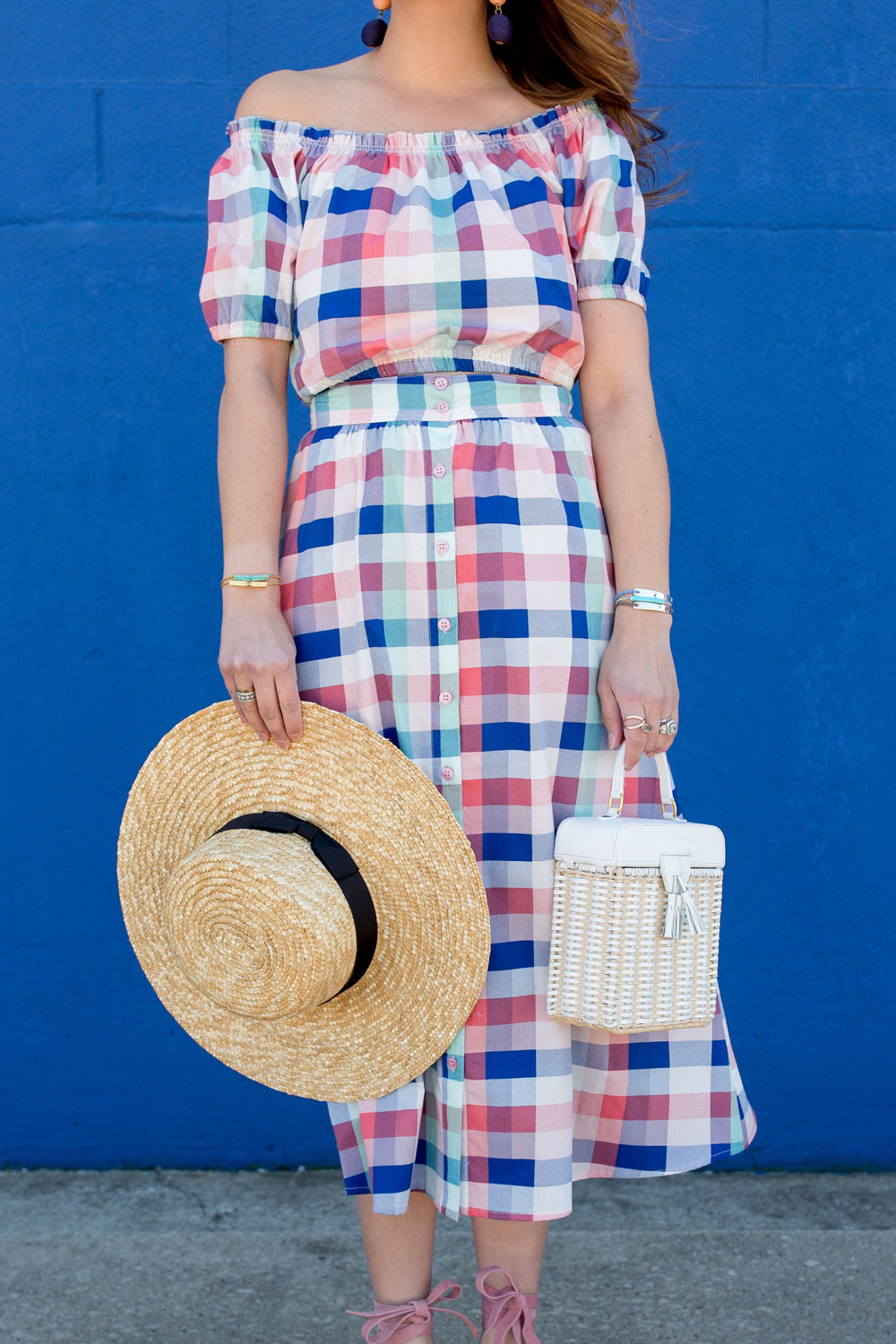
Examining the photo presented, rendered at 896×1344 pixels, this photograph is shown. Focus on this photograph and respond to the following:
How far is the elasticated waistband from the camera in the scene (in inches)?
63.3

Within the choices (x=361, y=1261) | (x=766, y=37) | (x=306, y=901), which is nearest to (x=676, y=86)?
(x=766, y=37)

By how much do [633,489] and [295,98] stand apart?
2.28ft

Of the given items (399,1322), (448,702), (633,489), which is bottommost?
(399,1322)

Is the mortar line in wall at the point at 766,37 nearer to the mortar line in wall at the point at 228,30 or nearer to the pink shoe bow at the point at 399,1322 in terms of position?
the mortar line in wall at the point at 228,30

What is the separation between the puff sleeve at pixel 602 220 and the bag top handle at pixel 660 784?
62 centimetres

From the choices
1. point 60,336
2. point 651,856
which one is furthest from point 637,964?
point 60,336

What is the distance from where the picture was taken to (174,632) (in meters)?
2.64

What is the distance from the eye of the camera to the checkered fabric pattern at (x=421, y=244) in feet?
5.20

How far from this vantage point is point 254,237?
1.64 m

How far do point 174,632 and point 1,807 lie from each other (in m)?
0.51

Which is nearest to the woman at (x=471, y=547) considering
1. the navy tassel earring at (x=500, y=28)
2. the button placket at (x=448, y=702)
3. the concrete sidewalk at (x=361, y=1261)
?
the button placket at (x=448, y=702)

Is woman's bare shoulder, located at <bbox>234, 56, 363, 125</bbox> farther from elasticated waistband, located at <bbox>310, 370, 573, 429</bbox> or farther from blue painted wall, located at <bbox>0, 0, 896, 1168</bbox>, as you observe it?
blue painted wall, located at <bbox>0, 0, 896, 1168</bbox>

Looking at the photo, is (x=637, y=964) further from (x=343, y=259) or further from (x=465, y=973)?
(x=343, y=259)

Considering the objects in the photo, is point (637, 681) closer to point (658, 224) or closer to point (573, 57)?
point (573, 57)
